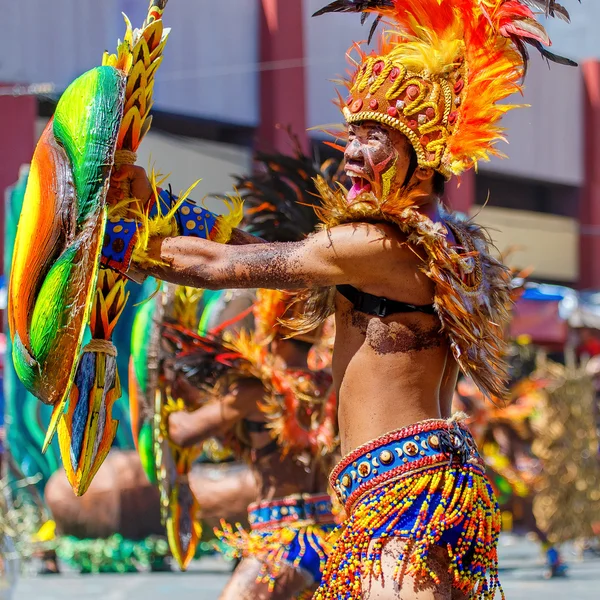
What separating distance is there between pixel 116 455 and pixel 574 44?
12.1 meters

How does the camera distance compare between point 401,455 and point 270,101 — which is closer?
point 401,455

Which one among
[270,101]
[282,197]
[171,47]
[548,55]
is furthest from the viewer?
[270,101]

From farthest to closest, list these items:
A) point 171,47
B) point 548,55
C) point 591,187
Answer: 1. point 591,187
2. point 171,47
3. point 548,55

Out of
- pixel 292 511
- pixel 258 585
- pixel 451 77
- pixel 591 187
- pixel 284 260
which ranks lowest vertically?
pixel 258 585

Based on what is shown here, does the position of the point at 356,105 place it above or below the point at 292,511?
above

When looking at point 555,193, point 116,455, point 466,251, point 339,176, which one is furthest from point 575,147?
point 466,251

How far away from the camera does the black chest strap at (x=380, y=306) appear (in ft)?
9.87

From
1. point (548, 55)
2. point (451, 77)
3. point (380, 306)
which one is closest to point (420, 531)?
point (380, 306)

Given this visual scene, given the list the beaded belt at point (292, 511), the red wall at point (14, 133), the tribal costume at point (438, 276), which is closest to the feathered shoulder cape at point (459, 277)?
the tribal costume at point (438, 276)

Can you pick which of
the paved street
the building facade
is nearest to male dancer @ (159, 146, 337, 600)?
the paved street

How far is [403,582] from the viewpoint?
2.86m

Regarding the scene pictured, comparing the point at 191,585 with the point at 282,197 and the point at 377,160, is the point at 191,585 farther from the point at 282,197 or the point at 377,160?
the point at 377,160

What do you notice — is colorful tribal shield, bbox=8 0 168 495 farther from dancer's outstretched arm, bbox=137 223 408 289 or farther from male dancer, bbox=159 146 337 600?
male dancer, bbox=159 146 337 600

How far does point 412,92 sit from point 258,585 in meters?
1.93
